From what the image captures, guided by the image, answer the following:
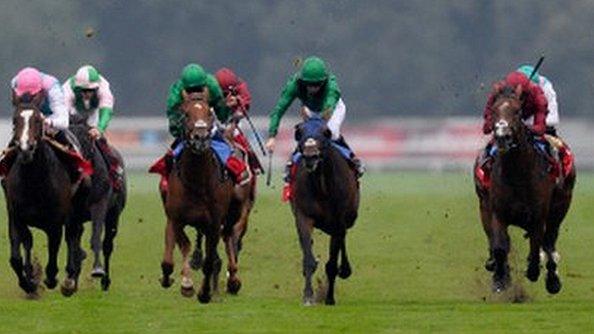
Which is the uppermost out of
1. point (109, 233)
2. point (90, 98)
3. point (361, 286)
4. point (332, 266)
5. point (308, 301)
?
point (90, 98)

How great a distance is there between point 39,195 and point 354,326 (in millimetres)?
3882

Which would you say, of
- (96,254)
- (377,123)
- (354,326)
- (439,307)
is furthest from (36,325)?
(377,123)

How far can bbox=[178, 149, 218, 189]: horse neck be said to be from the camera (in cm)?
1755

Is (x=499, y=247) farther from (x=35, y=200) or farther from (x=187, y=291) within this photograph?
(x=35, y=200)

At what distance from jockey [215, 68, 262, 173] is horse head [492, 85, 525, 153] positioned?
328 cm

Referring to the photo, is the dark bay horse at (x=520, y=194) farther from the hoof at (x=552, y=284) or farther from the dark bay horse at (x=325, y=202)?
the dark bay horse at (x=325, y=202)

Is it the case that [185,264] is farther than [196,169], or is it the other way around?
[185,264]

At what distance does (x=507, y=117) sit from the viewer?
58.2 feet

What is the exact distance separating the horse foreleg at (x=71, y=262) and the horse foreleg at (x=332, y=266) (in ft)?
6.96

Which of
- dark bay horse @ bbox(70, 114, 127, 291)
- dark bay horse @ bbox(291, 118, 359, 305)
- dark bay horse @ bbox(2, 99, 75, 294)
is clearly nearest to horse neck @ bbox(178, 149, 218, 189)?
dark bay horse @ bbox(291, 118, 359, 305)

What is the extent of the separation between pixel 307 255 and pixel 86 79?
3.75 m

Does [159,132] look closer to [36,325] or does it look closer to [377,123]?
[377,123]

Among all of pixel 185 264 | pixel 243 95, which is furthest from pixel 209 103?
pixel 243 95

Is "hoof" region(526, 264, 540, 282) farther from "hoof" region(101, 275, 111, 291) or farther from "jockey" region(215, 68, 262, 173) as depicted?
"hoof" region(101, 275, 111, 291)
